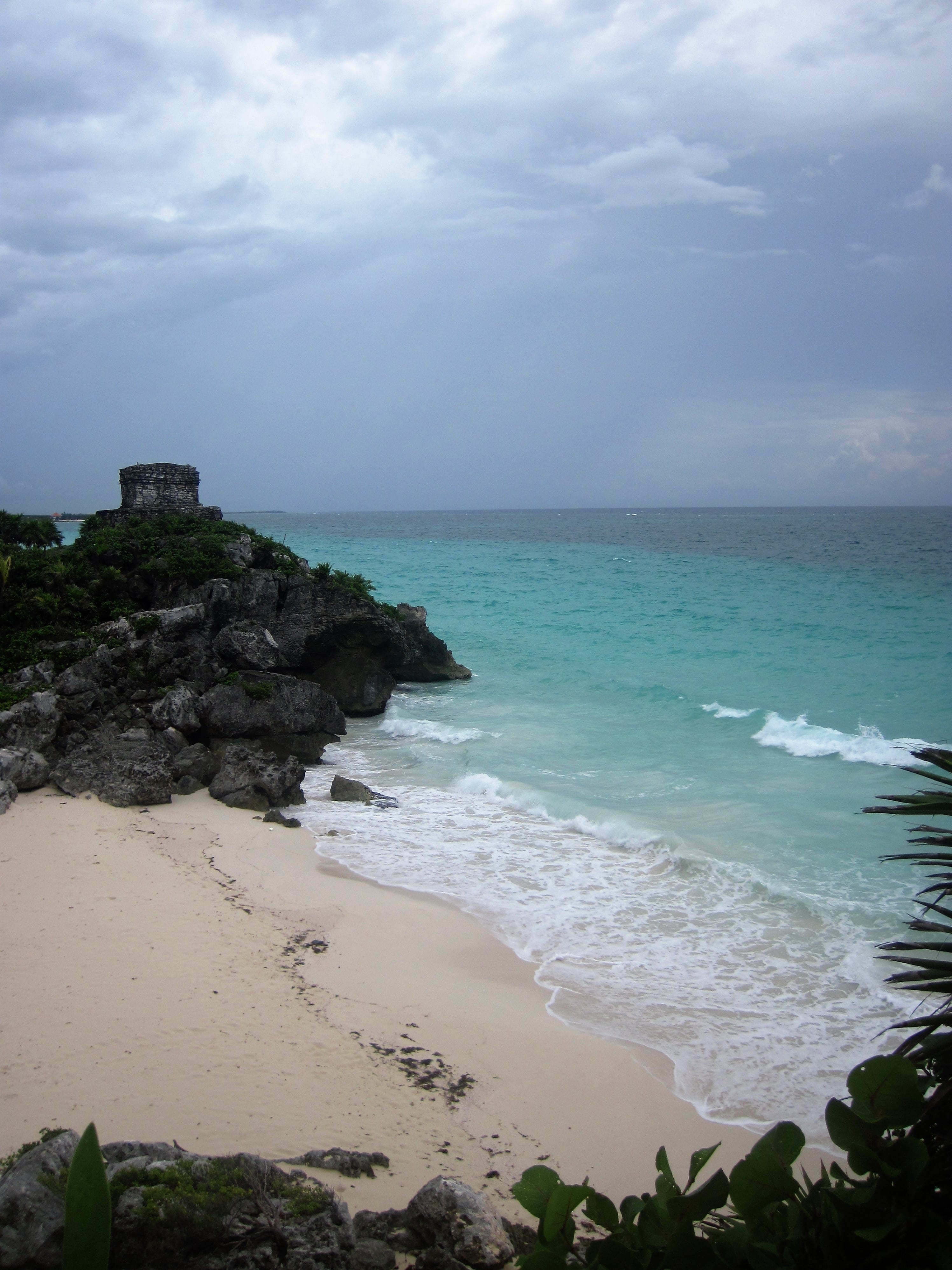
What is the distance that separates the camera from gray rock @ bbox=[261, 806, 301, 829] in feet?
37.3

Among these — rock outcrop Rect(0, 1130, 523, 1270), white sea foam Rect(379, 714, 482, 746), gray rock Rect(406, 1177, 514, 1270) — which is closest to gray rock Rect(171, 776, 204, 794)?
white sea foam Rect(379, 714, 482, 746)

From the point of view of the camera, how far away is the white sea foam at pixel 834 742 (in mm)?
15523

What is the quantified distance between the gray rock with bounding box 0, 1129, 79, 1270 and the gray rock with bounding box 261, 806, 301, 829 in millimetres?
7762

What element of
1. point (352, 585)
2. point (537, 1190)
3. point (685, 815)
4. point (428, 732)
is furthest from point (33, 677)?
point (537, 1190)

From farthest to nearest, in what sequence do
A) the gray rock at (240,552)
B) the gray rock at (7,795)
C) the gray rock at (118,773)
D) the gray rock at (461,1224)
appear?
1. the gray rock at (240,552)
2. the gray rock at (118,773)
3. the gray rock at (7,795)
4. the gray rock at (461,1224)

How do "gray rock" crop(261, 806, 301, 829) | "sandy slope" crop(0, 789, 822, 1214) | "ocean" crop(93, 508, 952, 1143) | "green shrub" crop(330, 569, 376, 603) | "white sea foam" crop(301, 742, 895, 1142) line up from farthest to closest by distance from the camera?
"green shrub" crop(330, 569, 376, 603) → "gray rock" crop(261, 806, 301, 829) → "ocean" crop(93, 508, 952, 1143) → "white sea foam" crop(301, 742, 895, 1142) → "sandy slope" crop(0, 789, 822, 1214)

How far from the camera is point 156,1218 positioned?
3.45 meters

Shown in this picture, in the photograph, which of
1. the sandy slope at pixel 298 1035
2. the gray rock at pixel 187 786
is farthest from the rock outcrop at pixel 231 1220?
the gray rock at pixel 187 786

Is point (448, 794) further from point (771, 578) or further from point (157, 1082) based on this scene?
point (771, 578)

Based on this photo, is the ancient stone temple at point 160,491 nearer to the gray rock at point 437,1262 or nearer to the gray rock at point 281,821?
the gray rock at point 281,821

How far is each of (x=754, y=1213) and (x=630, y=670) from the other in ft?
72.7

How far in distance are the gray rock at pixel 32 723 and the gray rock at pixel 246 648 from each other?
3.35 m

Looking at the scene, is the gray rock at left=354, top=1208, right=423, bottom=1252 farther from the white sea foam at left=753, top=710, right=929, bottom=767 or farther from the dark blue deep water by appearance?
the white sea foam at left=753, top=710, right=929, bottom=767

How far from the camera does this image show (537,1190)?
6.85 ft
